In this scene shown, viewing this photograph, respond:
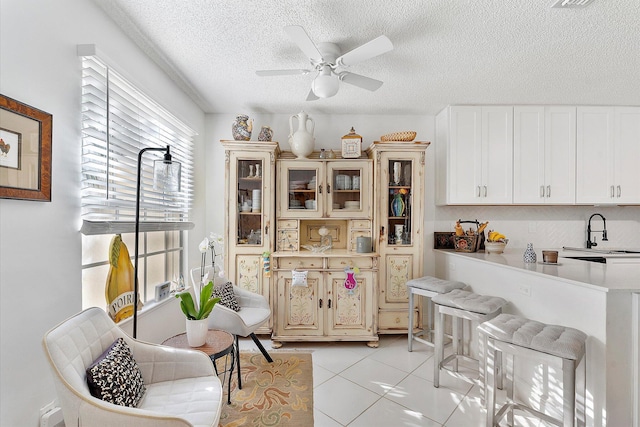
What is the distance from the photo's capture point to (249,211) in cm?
316

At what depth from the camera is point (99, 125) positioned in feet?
5.68

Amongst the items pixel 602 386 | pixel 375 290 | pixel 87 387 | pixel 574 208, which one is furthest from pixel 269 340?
pixel 574 208

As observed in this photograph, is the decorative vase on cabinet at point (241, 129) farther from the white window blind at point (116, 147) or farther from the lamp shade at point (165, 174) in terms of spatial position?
the lamp shade at point (165, 174)

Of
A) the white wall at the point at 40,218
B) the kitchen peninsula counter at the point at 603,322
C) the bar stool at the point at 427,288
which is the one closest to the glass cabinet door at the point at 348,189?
the bar stool at the point at 427,288

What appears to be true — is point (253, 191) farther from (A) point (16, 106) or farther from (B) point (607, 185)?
(B) point (607, 185)

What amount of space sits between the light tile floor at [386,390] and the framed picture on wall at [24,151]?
2002 mm

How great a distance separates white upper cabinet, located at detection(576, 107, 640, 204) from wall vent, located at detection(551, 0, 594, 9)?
205cm

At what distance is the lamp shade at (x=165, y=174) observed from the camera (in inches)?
71.1

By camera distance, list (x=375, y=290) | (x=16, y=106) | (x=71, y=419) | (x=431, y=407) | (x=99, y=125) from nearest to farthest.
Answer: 1. (x=71, y=419)
2. (x=16, y=106)
3. (x=99, y=125)
4. (x=431, y=407)
5. (x=375, y=290)

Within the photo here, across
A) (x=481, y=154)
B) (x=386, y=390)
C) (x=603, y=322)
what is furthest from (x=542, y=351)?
(x=481, y=154)

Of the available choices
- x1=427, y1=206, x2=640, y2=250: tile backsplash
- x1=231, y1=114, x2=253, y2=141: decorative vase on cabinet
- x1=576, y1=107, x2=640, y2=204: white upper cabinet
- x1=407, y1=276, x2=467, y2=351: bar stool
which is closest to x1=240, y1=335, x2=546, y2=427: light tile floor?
x1=407, y1=276, x2=467, y2=351: bar stool

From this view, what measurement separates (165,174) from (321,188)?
167 centimetres

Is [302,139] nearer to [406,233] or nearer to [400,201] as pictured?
[400,201]

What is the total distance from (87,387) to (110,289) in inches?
28.3
